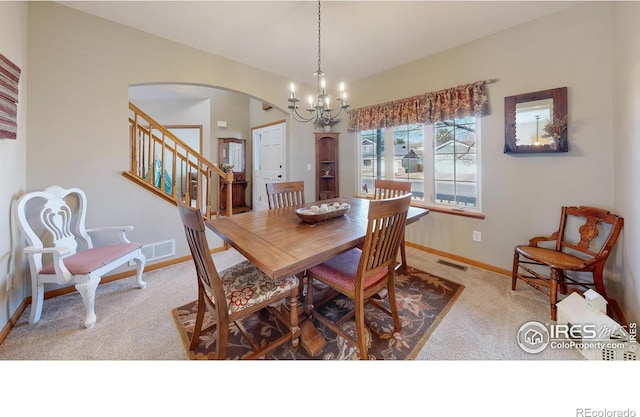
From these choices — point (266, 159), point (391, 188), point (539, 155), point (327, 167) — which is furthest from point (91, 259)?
point (539, 155)

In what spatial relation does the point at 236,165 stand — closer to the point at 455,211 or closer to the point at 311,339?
the point at 455,211

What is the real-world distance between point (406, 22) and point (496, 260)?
2.74m

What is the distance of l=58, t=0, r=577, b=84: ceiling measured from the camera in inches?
85.3

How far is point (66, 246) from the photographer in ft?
6.97

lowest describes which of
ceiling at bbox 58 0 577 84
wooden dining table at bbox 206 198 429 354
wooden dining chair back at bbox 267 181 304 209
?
wooden dining table at bbox 206 198 429 354

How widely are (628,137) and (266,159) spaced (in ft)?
17.2

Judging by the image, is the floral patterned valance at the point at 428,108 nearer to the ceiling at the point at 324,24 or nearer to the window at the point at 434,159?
the window at the point at 434,159

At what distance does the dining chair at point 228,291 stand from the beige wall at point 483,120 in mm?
1849

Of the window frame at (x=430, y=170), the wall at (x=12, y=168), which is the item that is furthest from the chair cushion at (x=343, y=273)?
the wall at (x=12, y=168)

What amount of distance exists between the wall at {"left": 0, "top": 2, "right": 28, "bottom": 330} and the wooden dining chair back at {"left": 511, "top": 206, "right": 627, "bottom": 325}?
4.13m

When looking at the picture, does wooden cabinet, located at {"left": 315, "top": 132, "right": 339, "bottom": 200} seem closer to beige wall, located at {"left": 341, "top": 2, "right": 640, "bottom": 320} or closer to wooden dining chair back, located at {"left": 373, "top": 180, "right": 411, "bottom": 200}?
wooden dining chair back, located at {"left": 373, "top": 180, "right": 411, "bottom": 200}

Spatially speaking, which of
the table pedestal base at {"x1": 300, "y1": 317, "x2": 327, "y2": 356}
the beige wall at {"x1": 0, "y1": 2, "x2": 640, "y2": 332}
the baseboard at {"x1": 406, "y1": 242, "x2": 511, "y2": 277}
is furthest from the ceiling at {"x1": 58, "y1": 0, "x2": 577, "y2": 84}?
the table pedestal base at {"x1": 300, "y1": 317, "x2": 327, "y2": 356}

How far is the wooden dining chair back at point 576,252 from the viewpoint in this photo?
5.95 ft
